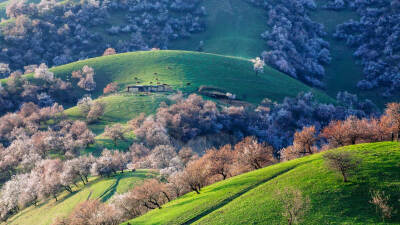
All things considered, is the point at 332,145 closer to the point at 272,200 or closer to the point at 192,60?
the point at 272,200

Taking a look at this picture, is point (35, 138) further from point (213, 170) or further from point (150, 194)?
point (213, 170)

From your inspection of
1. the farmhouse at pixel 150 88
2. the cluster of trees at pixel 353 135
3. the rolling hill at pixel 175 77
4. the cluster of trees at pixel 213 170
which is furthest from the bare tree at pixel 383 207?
the farmhouse at pixel 150 88

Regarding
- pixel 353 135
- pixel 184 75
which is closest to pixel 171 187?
pixel 353 135

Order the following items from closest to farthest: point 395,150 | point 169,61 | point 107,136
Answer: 1. point 395,150
2. point 107,136
3. point 169,61

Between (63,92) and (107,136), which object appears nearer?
(107,136)

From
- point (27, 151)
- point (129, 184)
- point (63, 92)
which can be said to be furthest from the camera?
point (63, 92)

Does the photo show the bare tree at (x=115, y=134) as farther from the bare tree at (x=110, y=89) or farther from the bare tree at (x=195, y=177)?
the bare tree at (x=110, y=89)

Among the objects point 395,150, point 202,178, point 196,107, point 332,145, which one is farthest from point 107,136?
point 395,150
